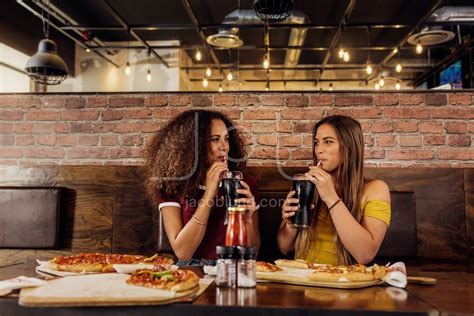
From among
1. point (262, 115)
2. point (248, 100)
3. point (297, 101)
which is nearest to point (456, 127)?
point (297, 101)

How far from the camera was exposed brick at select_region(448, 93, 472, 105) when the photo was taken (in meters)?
2.85

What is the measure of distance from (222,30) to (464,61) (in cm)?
418

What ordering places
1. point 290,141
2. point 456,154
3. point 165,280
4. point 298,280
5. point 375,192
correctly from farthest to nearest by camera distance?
point 290,141, point 456,154, point 375,192, point 298,280, point 165,280

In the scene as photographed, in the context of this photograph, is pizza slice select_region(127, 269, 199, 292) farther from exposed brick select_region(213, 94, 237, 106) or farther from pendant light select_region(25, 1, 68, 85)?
pendant light select_region(25, 1, 68, 85)

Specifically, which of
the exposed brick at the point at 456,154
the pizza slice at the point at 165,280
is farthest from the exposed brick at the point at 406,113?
the pizza slice at the point at 165,280

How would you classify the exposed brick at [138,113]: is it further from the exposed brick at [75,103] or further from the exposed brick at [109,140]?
the exposed brick at [75,103]

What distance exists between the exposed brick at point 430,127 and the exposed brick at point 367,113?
269mm

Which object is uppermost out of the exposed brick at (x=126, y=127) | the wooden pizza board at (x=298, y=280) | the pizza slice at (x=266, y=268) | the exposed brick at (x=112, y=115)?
the exposed brick at (x=112, y=115)

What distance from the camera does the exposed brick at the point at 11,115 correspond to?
3.07 meters

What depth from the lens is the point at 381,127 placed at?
2889mm

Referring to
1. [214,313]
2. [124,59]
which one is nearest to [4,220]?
[214,313]

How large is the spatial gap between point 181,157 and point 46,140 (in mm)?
1155

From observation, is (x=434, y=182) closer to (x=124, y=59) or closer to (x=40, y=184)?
(x=40, y=184)

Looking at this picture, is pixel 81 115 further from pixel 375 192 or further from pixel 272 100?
pixel 375 192
